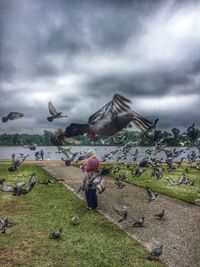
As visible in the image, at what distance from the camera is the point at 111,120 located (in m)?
1.62

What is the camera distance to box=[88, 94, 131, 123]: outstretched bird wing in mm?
1622

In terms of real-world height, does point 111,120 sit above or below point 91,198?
above

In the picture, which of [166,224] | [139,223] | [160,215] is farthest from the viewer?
[160,215]

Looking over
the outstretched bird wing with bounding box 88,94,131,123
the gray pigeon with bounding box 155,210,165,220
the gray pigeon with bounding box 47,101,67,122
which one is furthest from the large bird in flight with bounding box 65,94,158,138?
the gray pigeon with bounding box 155,210,165,220

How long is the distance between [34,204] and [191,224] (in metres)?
7.44

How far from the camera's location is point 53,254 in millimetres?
10078

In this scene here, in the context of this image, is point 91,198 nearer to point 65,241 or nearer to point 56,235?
point 56,235

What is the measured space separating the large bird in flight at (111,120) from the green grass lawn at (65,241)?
830cm

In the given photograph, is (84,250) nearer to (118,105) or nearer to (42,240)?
(42,240)

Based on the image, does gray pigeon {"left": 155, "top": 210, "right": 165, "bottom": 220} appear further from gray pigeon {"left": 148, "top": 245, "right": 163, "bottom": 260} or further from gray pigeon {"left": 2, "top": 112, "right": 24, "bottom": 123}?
gray pigeon {"left": 2, "top": 112, "right": 24, "bottom": 123}

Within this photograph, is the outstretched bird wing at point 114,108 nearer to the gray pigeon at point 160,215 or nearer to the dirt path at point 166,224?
the dirt path at point 166,224

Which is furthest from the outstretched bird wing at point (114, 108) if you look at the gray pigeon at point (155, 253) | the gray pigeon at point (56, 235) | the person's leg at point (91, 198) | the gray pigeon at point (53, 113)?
the person's leg at point (91, 198)

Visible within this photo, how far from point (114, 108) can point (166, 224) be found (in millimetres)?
12459

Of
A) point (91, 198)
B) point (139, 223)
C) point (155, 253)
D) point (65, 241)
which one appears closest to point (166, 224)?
point (139, 223)
